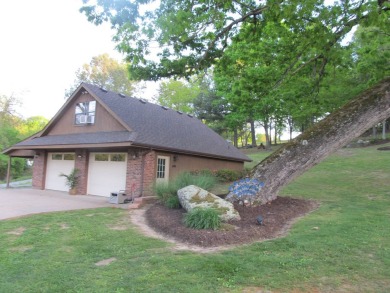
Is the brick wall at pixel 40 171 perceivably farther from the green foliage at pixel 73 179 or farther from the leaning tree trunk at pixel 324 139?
the leaning tree trunk at pixel 324 139

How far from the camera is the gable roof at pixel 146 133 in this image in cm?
1420

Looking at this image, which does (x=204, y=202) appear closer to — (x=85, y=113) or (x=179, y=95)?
(x=85, y=113)

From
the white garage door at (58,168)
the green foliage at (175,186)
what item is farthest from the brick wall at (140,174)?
the white garage door at (58,168)

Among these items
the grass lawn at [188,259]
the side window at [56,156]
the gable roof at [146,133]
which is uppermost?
the gable roof at [146,133]

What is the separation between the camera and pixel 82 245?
6152 millimetres

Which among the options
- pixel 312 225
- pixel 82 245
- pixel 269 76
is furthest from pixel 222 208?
pixel 269 76

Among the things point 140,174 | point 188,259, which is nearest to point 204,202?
point 188,259

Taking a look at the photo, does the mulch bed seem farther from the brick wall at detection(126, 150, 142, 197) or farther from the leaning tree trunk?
the brick wall at detection(126, 150, 142, 197)

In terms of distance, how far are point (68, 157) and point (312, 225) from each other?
13877 mm

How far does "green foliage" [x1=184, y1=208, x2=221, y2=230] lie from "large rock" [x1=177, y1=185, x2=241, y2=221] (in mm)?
471

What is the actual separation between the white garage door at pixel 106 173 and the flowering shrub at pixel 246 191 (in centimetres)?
707

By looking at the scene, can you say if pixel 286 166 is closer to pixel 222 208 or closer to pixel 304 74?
pixel 222 208

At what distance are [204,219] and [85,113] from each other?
11.9 m

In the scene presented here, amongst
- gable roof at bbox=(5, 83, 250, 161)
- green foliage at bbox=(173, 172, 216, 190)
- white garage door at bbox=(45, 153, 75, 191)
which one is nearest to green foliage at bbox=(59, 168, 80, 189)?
white garage door at bbox=(45, 153, 75, 191)
